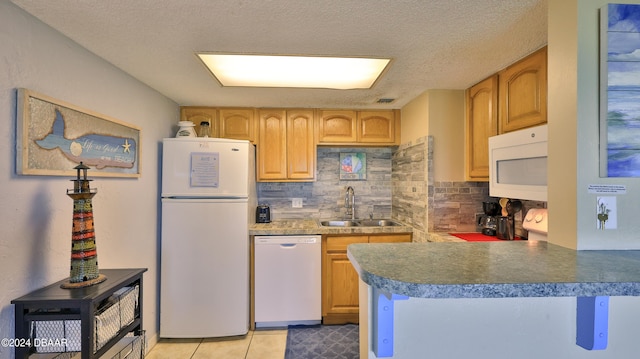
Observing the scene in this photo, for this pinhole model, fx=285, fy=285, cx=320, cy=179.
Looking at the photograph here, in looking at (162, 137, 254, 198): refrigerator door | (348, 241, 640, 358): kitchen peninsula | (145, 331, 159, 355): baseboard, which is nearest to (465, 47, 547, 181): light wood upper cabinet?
(348, 241, 640, 358): kitchen peninsula

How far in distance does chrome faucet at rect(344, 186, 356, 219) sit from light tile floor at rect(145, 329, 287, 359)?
1.40 meters

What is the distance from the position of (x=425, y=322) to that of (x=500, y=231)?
150 centimetres

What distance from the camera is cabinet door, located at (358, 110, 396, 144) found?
9.95ft

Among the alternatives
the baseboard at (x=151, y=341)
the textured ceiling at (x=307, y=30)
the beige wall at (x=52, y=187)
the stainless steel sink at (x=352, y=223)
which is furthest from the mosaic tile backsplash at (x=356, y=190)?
the baseboard at (x=151, y=341)

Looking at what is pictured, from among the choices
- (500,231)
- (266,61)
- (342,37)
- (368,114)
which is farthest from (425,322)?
(368,114)

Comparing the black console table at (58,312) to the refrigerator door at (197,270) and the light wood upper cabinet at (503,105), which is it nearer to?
the refrigerator door at (197,270)

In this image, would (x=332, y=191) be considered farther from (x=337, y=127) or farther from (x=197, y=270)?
(x=197, y=270)

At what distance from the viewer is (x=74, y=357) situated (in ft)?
4.52

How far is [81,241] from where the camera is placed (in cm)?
133

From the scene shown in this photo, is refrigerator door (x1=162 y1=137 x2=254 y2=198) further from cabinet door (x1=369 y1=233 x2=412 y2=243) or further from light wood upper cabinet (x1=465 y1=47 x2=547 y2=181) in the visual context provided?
light wood upper cabinet (x1=465 y1=47 x2=547 y2=181)

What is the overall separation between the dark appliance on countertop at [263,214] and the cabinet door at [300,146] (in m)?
0.44

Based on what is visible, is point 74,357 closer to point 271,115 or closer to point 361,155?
point 271,115

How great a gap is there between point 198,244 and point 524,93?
102 inches

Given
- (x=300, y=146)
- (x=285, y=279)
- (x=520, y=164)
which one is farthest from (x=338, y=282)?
(x=520, y=164)
